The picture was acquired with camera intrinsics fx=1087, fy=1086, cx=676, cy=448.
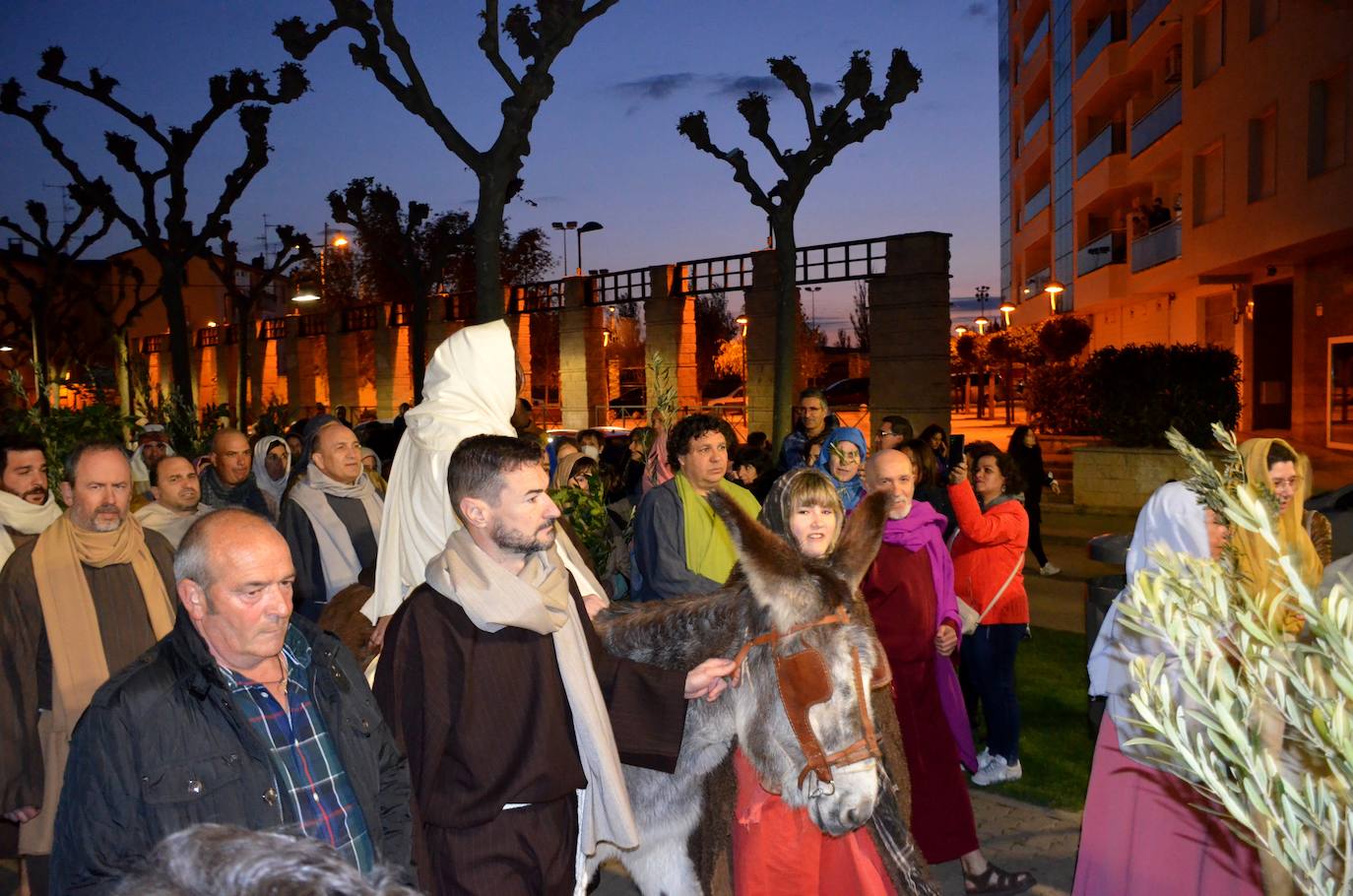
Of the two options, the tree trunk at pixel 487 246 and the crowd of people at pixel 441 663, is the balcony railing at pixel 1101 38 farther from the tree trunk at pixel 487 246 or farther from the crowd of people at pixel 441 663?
the crowd of people at pixel 441 663

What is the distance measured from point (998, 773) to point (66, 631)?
5.13m

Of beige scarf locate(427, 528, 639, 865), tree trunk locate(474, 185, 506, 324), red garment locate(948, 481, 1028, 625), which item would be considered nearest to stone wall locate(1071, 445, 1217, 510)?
tree trunk locate(474, 185, 506, 324)

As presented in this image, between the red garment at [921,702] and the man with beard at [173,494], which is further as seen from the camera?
the man with beard at [173,494]

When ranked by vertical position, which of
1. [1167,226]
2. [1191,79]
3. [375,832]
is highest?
[1191,79]

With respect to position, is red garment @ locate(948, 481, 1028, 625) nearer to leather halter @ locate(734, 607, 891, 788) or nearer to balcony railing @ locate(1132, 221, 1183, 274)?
leather halter @ locate(734, 607, 891, 788)

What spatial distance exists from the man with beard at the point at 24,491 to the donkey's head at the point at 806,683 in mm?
4240

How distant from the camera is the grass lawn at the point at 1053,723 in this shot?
660cm

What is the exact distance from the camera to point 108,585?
4.65 m

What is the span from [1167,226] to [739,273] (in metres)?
10.2

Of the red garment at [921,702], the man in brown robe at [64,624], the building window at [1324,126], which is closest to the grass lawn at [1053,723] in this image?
the red garment at [921,702]

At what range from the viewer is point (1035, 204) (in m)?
45.9

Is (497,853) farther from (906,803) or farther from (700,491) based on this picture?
(700,491)

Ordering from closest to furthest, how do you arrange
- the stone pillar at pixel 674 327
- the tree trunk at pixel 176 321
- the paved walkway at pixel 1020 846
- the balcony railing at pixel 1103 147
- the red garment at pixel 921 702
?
the red garment at pixel 921 702, the paved walkway at pixel 1020 846, the tree trunk at pixel 176 321, the stone pillar at pixel 674 327, the balcony railing at pixel 1103 147

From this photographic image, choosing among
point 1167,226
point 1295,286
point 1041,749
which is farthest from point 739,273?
point 1041,749
